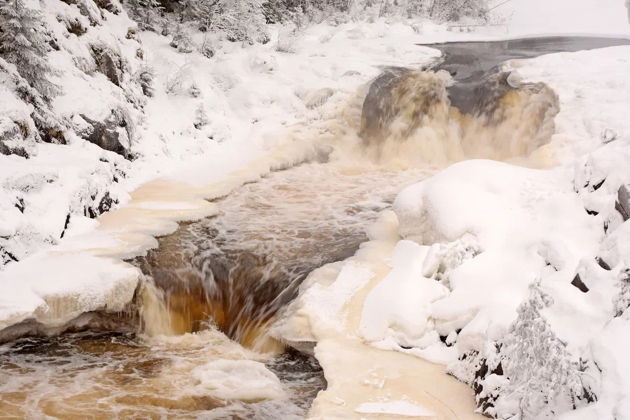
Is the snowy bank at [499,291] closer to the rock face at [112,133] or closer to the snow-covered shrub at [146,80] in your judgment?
the rock face at [112,133]

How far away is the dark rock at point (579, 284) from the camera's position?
428 cm

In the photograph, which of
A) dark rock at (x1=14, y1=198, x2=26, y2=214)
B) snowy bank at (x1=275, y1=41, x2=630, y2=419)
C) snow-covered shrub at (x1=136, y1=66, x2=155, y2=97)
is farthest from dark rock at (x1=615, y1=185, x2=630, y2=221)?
snow-covered shrub at (x1=136, y1=66, x2=155, y2=97)

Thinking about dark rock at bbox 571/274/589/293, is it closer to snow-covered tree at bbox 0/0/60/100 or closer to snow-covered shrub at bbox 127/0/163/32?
snow-covered tree at bbox 0/0/60/100

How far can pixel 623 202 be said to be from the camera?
203 inches

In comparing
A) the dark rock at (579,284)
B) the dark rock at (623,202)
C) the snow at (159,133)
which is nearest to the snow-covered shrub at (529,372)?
the dark rock at (579,284)

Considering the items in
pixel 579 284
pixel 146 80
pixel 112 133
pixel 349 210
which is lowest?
pixel 349 210

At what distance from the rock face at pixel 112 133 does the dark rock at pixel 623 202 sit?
24.2 ft

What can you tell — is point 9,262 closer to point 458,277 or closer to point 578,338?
point 458,277

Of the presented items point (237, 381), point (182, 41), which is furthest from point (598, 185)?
point (182, 41)

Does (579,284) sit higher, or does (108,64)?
(108,64)

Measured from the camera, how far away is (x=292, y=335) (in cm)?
568

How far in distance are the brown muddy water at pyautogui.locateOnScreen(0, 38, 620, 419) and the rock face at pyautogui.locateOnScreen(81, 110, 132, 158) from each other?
6.45 feet

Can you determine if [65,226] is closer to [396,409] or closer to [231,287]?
[231,287]

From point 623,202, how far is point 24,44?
25.4ft
